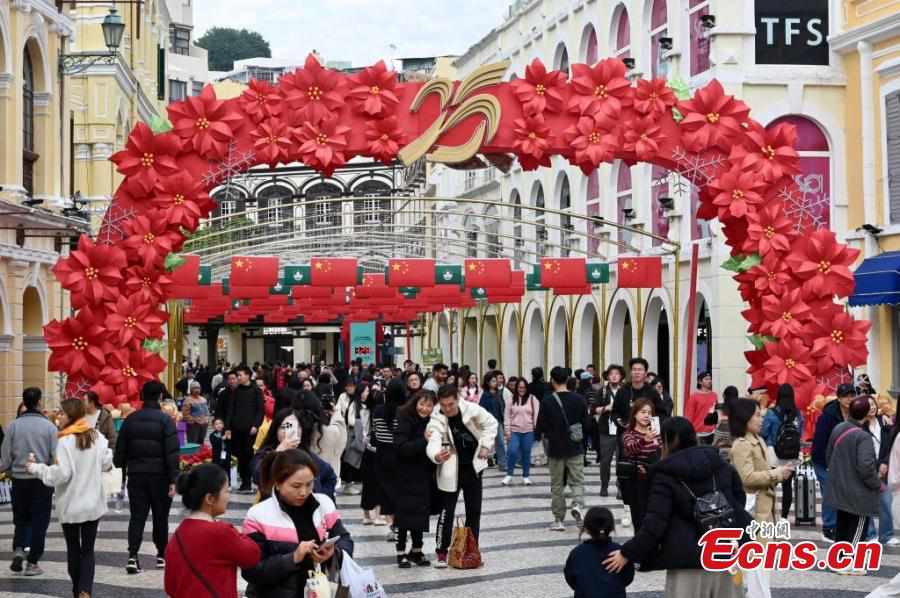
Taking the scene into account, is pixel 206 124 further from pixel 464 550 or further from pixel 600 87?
pixel 464 550

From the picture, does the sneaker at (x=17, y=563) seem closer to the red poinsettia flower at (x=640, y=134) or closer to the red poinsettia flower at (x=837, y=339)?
→ the red poinsettia flower at (x=640, y=134)

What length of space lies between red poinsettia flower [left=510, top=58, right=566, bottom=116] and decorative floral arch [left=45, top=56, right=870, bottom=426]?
0.02 m

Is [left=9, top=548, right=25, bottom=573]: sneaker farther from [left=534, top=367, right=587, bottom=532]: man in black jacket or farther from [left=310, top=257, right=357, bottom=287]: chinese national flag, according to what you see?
[left=310, top=257, right=357, bottom=287]: chinese national flag

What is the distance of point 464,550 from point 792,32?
21226 mm

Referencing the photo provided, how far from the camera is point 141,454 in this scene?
44.2 feet

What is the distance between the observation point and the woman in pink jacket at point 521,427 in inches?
883

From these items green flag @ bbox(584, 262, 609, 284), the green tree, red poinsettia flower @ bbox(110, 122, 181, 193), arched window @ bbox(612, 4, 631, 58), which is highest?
the green tree

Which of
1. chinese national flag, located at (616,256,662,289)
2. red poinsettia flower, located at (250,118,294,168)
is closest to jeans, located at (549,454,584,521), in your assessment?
red poinsettia flower, located at (250,118,294,168)

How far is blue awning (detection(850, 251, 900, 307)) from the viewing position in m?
26.7

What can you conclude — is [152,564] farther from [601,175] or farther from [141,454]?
[601,175]

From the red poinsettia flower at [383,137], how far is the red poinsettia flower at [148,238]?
2.43 meters

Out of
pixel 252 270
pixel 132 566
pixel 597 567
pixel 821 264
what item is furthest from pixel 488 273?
pixel 597 567

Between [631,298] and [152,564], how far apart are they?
82.0ft

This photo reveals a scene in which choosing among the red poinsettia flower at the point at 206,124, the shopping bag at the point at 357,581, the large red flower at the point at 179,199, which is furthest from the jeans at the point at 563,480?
the shopping bag at the point at 357,581
